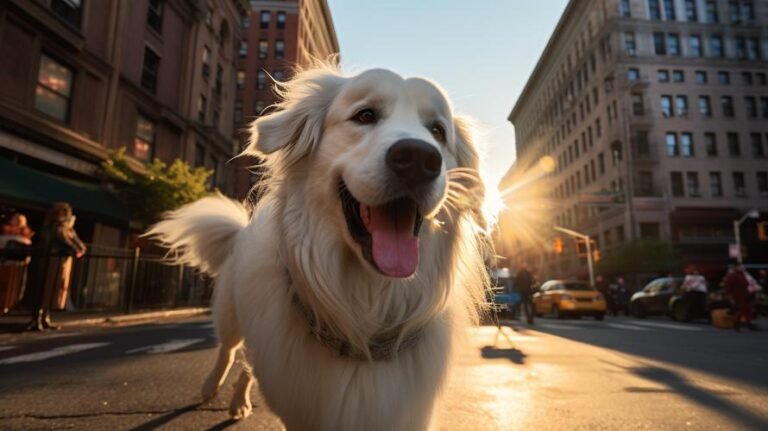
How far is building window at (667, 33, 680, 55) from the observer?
1732 inches

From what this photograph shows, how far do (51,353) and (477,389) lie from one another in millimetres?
5129

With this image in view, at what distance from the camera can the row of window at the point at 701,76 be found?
4306cm

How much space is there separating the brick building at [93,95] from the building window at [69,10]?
36 millimetres

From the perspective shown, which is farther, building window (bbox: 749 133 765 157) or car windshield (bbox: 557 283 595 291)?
building window (bbox: 749 133 765 157)

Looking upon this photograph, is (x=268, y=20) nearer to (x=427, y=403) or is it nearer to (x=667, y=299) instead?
(x=667, y=299)

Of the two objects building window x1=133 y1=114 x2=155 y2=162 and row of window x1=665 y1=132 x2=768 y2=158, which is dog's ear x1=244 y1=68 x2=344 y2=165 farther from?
row of window x1=665 y1=132 x2=768 y2=158

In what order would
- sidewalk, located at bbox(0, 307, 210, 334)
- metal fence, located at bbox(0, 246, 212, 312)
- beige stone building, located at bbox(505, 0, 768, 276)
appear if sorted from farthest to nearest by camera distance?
1. beige stone building, located at bbox(505, 0, 768, 276)
2. metal fence, located at bbox(0, 246, 212, 312)
3. sidewalk, located at bbox(0, 307, 210, 334)

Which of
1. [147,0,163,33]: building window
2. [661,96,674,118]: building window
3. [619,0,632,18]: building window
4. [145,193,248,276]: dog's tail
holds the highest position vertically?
[619,0,632,18]: building window

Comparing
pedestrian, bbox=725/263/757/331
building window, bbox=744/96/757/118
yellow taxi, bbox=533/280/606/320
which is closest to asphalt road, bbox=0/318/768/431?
pedestrian, bbox=725/263/757/331

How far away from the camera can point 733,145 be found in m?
41.9

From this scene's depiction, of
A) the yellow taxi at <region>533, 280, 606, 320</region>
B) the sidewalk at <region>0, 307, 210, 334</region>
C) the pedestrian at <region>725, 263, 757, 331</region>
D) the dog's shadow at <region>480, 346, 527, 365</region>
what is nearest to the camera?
the dog's shadow at <region>480, 346, 527, 365</region>

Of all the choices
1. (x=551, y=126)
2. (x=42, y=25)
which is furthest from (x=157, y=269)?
(x=551, y=126)

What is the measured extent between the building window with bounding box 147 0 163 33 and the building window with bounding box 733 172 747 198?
45.7m

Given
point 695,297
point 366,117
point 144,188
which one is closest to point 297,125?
point 366,117
